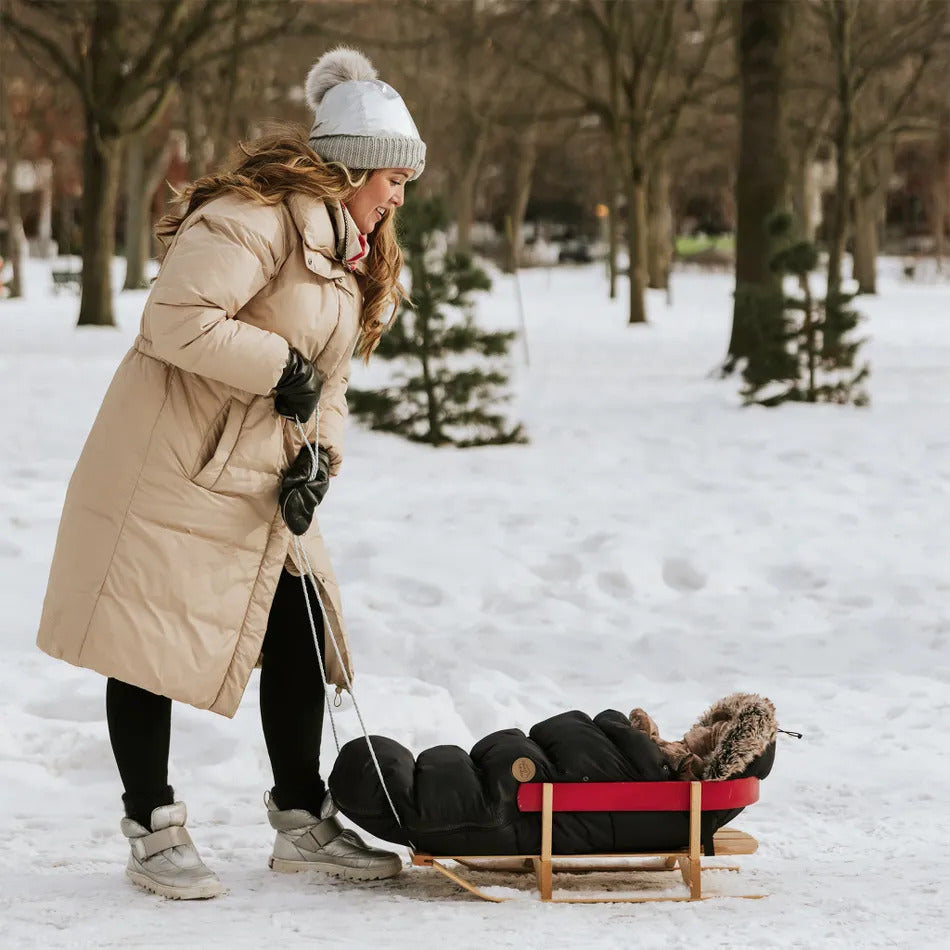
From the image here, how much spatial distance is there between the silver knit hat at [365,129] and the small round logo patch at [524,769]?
135cm

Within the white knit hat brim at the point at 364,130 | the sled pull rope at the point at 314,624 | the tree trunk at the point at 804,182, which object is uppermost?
the tree trunk at the point at 804,182

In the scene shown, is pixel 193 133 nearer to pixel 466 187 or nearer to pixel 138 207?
pixel 138 207

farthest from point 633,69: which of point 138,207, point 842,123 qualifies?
point 138,207

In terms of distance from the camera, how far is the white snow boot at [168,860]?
3.41 m

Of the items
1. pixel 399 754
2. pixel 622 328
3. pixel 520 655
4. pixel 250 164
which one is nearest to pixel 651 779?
pixel 399 754

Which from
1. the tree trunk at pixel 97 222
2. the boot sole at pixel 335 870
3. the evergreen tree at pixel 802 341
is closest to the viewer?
the boot sole at pixel 335 870

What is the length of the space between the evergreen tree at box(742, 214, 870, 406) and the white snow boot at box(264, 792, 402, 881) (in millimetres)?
8236

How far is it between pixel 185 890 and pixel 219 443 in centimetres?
98

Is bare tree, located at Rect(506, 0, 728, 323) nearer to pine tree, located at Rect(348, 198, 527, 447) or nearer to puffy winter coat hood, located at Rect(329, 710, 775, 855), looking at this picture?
pine tree, located at Rect(348, 198, 527, 447)

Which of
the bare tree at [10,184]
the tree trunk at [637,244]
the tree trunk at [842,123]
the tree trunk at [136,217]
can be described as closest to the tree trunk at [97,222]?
the tree trunk at [637,244]

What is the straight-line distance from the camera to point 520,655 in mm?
5848

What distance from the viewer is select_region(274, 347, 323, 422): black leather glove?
333cm

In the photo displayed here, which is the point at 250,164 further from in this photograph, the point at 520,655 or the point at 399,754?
the point at 520,655

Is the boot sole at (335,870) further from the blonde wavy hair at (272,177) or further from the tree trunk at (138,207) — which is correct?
the tree trunk at (138,207)
